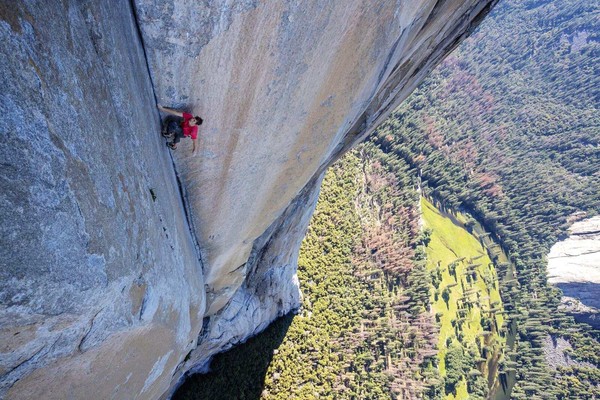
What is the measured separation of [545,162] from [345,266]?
4159 centimetres

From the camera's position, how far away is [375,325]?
20.5 meters

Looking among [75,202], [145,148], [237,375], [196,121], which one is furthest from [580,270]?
[75,202]

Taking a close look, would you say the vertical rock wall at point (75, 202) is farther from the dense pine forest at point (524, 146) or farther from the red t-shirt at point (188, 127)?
the dense pine forest at point (524, 146)

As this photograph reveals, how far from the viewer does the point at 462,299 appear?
29375mm

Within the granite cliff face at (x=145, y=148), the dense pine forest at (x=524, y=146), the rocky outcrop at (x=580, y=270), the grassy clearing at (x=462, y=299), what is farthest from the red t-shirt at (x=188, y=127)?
the rocky outcrop at (x=580, y=270)

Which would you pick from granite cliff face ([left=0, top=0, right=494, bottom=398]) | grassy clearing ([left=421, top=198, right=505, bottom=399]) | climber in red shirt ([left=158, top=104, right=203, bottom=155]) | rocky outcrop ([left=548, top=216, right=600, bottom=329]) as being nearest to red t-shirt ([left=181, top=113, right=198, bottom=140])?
climber in red shirt ([left=158, top=104, right=203, bottom=155])

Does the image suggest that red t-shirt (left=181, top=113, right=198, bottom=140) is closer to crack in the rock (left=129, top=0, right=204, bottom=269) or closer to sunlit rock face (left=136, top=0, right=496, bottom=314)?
sunlit rock face (left=136, top=0, right=496, bottom=314)

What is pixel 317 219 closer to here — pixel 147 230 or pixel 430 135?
pixel 147 230

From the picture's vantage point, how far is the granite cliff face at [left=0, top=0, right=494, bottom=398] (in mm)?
2021

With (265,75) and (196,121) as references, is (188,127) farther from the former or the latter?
(265,75)

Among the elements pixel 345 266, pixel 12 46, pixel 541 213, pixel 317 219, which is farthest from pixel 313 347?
pixel 541 213

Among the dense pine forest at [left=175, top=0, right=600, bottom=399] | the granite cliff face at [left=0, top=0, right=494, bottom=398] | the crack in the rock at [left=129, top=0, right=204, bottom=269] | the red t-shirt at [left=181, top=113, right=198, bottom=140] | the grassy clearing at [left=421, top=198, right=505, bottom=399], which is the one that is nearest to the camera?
the granite cliff face at [left=0, top=0, right=494, bottom=398]

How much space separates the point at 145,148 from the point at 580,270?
4850 cm

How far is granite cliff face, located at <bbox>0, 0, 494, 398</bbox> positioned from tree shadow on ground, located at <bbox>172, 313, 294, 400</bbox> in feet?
23.3
